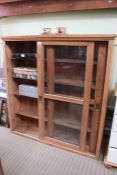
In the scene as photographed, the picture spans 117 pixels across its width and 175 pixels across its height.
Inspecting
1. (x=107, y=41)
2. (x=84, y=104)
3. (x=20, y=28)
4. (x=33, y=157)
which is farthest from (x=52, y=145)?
(x=20, y=28)

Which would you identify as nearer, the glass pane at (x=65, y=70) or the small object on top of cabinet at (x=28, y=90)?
the glass pane at (x=65, y=70)

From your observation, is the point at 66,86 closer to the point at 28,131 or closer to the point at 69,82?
the point at 69,82

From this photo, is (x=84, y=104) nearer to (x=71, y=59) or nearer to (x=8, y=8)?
(x=71, y=59)

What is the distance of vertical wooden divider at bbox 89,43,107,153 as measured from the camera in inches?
65.0

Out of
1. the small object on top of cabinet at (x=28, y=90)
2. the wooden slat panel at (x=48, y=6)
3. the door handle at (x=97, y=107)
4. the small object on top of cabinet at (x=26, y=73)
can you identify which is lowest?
the door handle at (x=97, y=107)

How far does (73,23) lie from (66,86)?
34.5 inches

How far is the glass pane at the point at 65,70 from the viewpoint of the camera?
1.86m

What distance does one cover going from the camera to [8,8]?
2.36 metres

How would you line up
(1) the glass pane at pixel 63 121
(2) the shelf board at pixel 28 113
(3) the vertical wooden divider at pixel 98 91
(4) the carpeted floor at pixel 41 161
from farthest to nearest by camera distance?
(2) the shelf board at pixel 28 113, (1) the glass pane at pixel 63 121, (4) the carpeted floor at pixel 41 161, (3) the vertical wooden divider at pixel 98 91

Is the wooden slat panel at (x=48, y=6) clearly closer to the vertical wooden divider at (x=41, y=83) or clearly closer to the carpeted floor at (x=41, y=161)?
the vertical wooden divider at (x=41, y=83)

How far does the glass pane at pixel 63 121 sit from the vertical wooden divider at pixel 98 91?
204 millimetres

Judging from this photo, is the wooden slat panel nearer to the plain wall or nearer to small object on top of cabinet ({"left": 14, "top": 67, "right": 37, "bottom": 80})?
the plain wall

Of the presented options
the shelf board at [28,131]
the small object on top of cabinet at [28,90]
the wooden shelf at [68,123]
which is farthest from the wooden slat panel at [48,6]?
the shelf board at [28,131]

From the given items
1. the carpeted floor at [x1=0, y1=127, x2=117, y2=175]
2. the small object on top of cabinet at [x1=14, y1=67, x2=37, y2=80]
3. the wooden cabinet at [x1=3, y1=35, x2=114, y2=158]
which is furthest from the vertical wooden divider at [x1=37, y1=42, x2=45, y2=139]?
the carpeted floor at [x1=0, y1=127, x2=117, y2=175]
